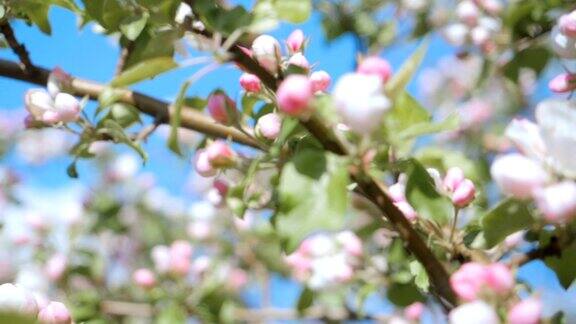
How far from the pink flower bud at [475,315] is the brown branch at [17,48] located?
78 centimetres

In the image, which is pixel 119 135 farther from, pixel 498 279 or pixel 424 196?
pixel 498 279

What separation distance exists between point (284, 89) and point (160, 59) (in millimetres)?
142

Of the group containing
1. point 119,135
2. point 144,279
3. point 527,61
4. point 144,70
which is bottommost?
point 144,279

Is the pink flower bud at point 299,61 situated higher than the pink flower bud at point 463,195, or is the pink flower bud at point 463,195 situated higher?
the pink flower bud at point 299,61

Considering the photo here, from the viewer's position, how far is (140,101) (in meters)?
1.18

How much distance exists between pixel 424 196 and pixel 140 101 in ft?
1.62

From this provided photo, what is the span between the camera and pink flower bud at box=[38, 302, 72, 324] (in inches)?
35.1

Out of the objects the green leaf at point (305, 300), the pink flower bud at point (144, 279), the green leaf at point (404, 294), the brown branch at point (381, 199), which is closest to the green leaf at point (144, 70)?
the brown branch at point (381, 199)

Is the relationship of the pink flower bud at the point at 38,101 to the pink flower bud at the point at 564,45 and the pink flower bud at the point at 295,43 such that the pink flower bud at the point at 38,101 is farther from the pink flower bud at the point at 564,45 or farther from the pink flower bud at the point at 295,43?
the pink flower bud at the point at 564,45

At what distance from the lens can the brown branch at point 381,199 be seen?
736mm

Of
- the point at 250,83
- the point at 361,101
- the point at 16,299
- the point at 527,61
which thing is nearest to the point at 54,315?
the point at 16,299

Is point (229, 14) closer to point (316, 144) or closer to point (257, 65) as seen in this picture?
point (257, 65)

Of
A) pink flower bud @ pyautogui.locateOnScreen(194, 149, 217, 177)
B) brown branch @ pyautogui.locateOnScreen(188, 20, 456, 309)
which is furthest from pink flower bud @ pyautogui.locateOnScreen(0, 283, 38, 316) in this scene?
brown branch @ pyautogui.locateOnScreen(188, 20, 456, 309)

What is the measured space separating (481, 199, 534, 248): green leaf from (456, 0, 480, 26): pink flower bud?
1.16 metres
